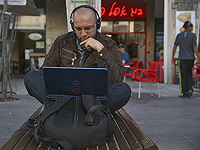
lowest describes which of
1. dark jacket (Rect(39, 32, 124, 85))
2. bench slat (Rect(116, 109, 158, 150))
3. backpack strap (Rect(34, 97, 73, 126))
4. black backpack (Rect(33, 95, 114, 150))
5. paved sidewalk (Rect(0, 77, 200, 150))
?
paved sidewalk (Rect(0, 77, 200, 150))

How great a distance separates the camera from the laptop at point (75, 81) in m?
1.59

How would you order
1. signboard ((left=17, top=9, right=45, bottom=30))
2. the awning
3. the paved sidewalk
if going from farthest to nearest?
signboard ((left=17, top=9, right=45, bottom=30)) < the awning < the paved sidewalk

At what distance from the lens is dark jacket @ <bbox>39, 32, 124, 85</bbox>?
2174mm

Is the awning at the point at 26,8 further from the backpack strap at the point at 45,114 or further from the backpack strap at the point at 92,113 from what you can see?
the backpack strap at the point at 92,113

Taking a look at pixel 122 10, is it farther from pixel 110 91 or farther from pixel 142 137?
pixel 142 137

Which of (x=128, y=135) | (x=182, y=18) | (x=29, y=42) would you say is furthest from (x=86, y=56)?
(x=29, y=42)

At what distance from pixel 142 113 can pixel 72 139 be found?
130 inches

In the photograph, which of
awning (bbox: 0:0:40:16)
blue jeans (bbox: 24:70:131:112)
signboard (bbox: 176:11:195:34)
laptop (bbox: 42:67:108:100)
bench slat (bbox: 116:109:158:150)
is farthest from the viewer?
signboard (bbox: 176:11:195:34)

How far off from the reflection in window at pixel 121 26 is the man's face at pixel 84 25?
44.4 ft

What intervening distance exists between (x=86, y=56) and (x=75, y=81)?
758 millimetres

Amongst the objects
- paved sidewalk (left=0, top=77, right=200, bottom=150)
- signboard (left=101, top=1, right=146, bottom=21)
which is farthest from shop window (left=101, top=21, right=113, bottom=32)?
paved sidewalk (left=0, top=77, right=200, bottom=150)

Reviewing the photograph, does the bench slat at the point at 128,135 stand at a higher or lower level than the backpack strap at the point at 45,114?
lower

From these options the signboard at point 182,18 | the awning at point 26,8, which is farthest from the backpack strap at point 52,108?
the signboard at point 182,18

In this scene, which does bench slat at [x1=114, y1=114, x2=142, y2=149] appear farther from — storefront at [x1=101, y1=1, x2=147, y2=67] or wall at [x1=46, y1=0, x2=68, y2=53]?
storefront at [x1=101, y1=1, x2=147, y2=67]
